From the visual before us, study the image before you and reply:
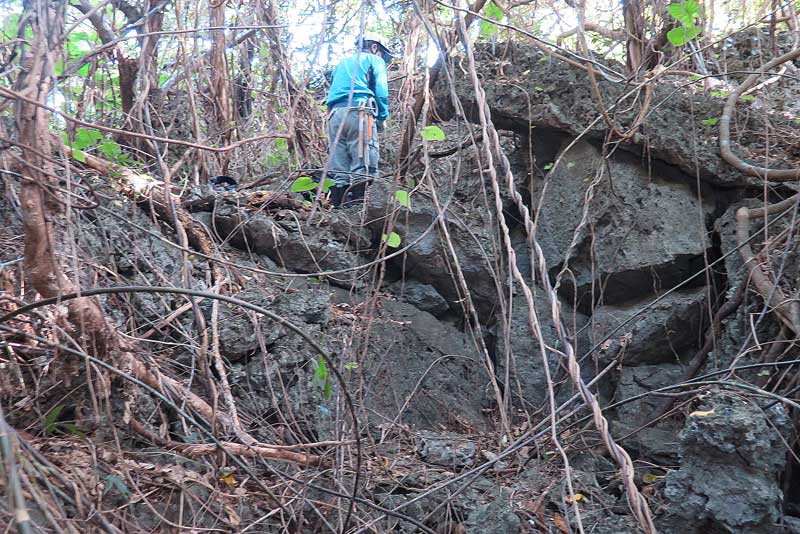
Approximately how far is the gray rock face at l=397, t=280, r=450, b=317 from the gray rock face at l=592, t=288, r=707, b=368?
0.95m

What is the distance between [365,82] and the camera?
464 cm

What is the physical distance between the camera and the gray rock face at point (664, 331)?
12.4 ft

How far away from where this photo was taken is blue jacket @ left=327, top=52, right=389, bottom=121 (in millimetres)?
4598

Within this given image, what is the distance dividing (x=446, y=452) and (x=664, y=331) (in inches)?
56.4

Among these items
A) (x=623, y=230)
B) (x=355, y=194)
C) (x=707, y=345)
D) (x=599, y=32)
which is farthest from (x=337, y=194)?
(x=707, y=345)

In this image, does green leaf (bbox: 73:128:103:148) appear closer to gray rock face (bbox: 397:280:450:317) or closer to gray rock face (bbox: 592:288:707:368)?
gray rock face (bbox: 397:280:450:317)

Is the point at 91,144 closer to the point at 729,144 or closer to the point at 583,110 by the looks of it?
the point at 583,110

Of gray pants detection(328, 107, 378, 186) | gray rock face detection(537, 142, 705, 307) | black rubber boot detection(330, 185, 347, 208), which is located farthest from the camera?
black rubber boot detection(330, 185, 347, 208)

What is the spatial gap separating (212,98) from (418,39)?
163cm

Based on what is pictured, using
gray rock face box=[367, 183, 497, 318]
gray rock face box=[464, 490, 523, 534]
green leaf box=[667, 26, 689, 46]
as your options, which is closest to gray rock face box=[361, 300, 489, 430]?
gray rock face box=[367, 183, 497, 318]

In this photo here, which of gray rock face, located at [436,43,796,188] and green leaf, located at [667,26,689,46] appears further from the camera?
gray rock face, located at [436,43,796,188]

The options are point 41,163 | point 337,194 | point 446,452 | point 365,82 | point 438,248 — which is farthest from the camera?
point 337,194

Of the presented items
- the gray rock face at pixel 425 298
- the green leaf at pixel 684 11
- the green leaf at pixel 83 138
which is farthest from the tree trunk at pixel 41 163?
the green leaf at pixel 684 11

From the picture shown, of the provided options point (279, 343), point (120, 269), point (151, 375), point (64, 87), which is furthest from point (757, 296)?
point (64, 87)
